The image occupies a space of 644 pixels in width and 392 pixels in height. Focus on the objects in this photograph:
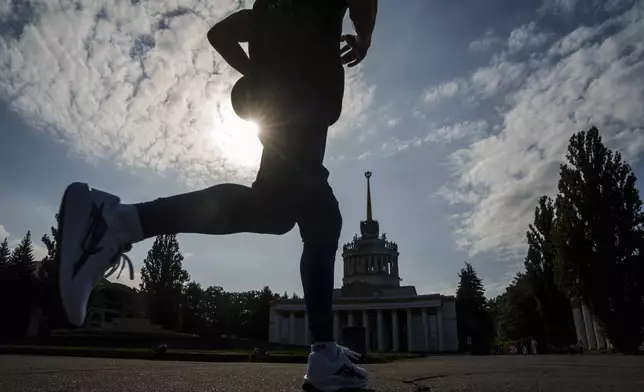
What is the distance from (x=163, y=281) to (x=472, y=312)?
4108 cm

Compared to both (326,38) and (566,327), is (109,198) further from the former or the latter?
(566,327)

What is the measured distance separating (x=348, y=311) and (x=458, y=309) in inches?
671

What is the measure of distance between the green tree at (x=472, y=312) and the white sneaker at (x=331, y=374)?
56.4 m

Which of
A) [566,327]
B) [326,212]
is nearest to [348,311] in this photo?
[566,327]

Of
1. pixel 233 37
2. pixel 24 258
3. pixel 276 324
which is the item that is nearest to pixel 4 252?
pixel 24 258

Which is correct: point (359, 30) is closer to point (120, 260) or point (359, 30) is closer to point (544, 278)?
point (120, 260)

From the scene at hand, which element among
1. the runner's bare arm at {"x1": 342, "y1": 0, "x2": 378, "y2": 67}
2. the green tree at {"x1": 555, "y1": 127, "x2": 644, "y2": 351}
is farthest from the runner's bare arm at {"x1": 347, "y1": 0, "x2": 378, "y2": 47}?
the green tree at {"x1": 555, "y1": 127, "x2": 644, "y2": 351}

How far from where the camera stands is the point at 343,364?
166cm

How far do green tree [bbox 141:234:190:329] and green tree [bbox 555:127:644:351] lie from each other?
33219 mm

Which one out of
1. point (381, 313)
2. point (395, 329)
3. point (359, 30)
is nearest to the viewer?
point (359, 30)

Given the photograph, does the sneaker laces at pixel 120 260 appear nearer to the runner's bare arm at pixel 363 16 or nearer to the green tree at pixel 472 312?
the runner's bare arm at pixel 363 16

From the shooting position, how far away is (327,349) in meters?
1.68

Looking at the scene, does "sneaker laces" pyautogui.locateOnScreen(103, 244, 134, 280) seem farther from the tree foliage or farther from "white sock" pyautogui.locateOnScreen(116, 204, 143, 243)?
the tree foliage

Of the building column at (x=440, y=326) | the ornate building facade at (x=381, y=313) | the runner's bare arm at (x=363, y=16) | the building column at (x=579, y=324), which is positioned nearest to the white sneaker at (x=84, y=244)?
the runner's bare arm at (x=363, y=16)
